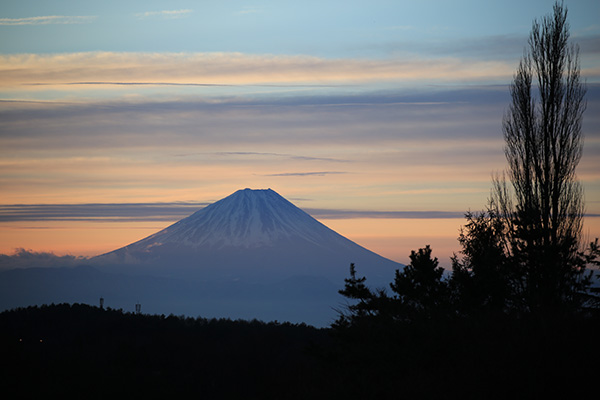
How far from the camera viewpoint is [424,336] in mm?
15695

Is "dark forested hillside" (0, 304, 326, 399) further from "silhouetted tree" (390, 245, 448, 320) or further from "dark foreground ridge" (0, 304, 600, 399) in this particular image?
"silhouetted tree" (390, 245, 448, 320)

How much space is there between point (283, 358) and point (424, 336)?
2355 cm

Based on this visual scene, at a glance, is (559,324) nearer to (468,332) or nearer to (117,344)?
(468,332)

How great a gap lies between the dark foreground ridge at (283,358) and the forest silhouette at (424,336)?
0.16 ft

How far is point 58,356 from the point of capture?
36.4m

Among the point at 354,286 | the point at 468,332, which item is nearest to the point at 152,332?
the point at 354,286

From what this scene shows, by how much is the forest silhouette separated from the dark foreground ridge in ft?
0.16

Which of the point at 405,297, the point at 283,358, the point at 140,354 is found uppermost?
the point at 405,297

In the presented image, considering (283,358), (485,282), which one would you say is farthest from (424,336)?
(283,358)

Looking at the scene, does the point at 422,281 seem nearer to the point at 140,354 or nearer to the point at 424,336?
the point at 424,336

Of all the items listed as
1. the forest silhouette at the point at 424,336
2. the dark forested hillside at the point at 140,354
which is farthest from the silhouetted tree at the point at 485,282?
the dark forested hillside at the point at 140,354

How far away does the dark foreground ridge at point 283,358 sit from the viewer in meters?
13.0

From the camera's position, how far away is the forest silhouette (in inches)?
529

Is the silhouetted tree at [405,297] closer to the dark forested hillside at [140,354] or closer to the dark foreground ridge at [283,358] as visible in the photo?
the dark foreground ridge at [283,358]
